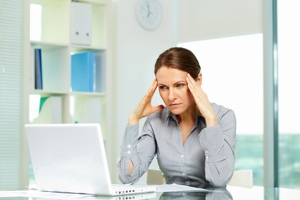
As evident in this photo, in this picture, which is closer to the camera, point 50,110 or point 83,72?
point 50,110

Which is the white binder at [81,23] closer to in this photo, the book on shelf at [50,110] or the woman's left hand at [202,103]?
the book on shelf at [50,110]

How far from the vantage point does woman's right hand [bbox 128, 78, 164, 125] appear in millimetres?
2996

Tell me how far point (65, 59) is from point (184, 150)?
85.2 inches

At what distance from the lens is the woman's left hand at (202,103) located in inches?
105

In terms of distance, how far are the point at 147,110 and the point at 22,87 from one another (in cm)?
176

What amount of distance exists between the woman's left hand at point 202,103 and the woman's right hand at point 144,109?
0.25 meters

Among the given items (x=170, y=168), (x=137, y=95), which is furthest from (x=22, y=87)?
(x=170, y=168)

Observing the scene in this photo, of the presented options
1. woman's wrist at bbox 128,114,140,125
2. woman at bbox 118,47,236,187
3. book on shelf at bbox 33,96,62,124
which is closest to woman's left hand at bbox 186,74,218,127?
woman at bbox 118,47,236,187

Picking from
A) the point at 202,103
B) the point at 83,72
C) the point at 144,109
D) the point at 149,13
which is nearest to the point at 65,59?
the point at 83,72

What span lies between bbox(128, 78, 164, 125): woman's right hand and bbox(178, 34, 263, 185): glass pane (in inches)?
92.3

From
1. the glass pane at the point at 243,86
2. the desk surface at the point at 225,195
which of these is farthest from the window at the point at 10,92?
the desk surface at the point at 225,195

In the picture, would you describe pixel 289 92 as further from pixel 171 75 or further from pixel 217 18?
pixel 171 75

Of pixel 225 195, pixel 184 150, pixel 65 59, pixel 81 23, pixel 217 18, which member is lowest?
pixel 225 195

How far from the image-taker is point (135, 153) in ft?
9.59
